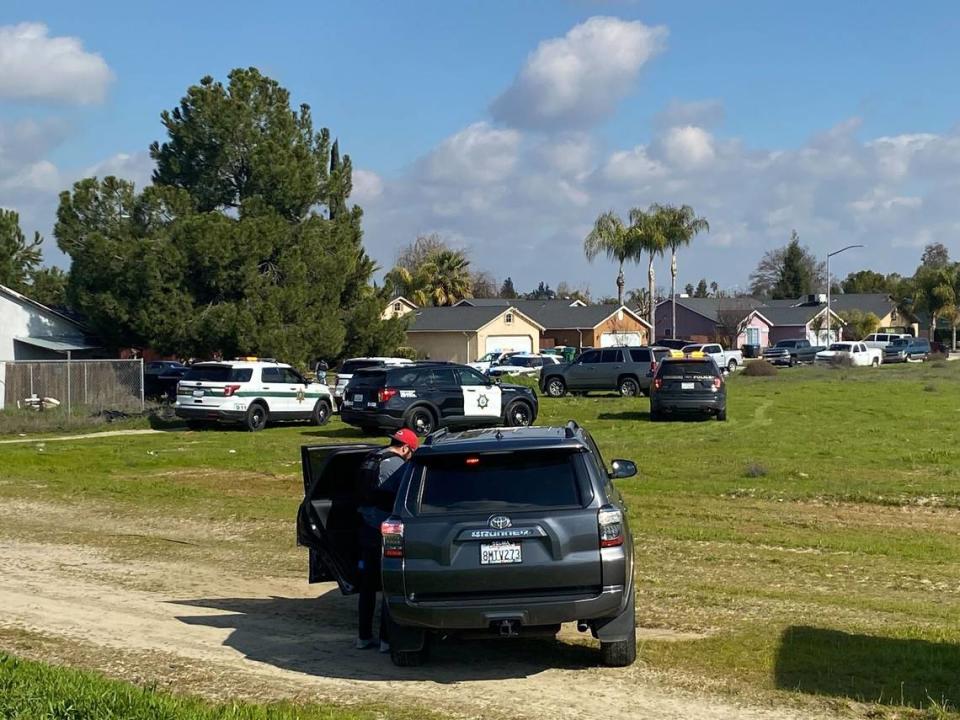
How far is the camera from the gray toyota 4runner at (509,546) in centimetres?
782

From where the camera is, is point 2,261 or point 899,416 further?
point 2,261

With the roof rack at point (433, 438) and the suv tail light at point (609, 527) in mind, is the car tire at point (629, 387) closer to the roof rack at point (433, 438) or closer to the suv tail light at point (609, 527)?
the roof rack at point (433, 438)

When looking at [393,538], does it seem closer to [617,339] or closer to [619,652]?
[619,652]

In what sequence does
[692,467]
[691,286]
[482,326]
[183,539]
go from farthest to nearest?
[691,286], [482,326], [692,467], [183,539]

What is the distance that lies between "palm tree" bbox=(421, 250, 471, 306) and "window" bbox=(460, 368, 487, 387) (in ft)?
208

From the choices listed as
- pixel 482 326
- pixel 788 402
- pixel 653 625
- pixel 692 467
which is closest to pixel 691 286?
pixel 482 326

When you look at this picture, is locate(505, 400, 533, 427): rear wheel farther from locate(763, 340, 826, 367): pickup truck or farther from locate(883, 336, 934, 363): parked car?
locate(883, 336, 934, 363): parked car

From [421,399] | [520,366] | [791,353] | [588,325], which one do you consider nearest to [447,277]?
[588,325]

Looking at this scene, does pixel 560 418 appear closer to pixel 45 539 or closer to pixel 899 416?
pixel 899 416

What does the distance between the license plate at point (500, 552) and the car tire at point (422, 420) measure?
760 inches

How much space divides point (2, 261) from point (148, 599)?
61.1 m

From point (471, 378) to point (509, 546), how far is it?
67.1ft

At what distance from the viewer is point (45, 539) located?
14.7 meters

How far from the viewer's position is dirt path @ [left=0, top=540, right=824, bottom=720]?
750 centimetres
